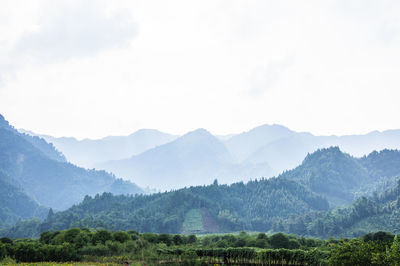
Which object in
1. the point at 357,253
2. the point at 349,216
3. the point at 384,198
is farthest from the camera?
the point at 384,198

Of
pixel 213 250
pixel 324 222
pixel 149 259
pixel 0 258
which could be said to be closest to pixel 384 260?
pixel 213 250

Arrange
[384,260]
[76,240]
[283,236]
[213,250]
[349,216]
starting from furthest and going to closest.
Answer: [349,216]
[283,236]
[76,240]
[213,250]
[384,260]

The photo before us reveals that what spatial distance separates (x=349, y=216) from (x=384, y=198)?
32.5 meters

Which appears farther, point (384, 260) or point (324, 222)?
point (324, 222)

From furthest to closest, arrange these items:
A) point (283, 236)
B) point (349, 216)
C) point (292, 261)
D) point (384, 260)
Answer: point (349, 216) → point (283, 236) → point (292, 261) → point (384, 260)

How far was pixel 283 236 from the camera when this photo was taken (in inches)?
3083

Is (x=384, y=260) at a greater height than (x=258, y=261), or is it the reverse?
(x=384, y=260)

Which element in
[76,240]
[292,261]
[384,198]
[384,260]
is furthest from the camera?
[384,198]

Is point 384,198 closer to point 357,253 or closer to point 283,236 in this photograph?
point 283,236

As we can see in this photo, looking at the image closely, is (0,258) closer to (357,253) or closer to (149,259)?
(149,259)

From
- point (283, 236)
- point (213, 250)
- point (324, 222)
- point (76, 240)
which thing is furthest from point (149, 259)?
point (324, 222)

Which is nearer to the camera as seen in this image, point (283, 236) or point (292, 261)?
point (292, 261)

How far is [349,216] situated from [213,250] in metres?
143

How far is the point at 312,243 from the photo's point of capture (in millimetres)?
79375
